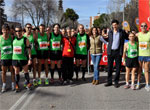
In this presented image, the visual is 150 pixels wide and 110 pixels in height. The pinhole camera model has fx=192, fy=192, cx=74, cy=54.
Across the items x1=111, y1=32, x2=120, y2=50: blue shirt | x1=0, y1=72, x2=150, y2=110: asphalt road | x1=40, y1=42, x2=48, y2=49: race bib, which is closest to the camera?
x1=0, y1=72, x2=150, y2=110: asphalt road

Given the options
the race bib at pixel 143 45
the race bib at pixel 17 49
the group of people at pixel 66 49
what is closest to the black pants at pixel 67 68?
the group of people at pixel 66 49

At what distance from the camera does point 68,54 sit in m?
6.89

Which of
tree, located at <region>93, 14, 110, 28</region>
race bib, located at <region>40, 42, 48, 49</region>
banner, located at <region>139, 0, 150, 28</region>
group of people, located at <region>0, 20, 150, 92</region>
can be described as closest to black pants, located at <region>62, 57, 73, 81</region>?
group of people, located at <region>0, 20, 150, 92</region>

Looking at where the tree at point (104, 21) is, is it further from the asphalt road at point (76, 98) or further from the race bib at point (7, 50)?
the race bib at point (7, 50)

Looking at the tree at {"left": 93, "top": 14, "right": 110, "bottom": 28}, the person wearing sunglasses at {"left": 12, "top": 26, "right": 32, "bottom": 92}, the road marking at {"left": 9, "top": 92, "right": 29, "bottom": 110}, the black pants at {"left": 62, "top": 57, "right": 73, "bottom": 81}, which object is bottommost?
the road marking at {"left": 9, "top": 92, "right": 29, "bottom": 110}

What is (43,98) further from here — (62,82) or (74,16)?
(74,16)

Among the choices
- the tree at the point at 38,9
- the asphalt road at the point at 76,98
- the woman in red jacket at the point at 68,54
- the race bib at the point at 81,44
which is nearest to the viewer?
the asphalt road at the point at 76,98

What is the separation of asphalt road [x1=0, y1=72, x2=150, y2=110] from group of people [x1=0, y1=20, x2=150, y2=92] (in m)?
0.41

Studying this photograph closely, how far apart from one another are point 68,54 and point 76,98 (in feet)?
6.58

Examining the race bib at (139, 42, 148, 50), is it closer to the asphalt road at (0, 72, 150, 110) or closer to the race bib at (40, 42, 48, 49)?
the asphalt road at (0, 72, 150, 110)

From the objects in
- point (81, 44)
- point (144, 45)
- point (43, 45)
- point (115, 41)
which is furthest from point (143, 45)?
point (43, 45)

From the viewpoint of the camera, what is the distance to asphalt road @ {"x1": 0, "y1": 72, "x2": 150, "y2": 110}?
4695mm

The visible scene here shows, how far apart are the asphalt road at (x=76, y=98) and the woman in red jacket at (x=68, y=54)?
62 cm

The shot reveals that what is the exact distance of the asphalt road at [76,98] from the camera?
4.69 m
